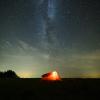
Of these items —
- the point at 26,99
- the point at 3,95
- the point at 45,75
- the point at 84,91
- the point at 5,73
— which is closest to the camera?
the point at 26,99

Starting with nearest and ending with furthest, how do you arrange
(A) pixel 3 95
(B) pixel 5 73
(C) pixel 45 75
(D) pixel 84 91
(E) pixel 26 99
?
(E) pixel 26 99, (A) pixel 3 95, (D) pixel 84 91, (C) pixel 45 75, (B) pixel 5 73

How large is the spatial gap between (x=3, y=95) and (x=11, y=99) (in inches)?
48.2

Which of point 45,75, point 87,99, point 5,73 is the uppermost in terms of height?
point 5,73

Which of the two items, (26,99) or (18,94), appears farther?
(18,94)

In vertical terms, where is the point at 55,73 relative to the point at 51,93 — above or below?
above

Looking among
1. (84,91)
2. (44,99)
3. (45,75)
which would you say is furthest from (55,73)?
(44,99)

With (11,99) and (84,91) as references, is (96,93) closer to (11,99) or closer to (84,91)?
(84,91)

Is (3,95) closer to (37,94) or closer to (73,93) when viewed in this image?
(37,94)

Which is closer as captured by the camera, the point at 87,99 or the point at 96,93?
the point at 87,99

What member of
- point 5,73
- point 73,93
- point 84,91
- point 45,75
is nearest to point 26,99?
point 73,93

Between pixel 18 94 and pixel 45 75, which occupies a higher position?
pixel 45 75

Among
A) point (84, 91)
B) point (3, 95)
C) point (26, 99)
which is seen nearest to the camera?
point (26, 99)

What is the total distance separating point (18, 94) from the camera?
590 inches

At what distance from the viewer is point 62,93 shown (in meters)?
15.2
